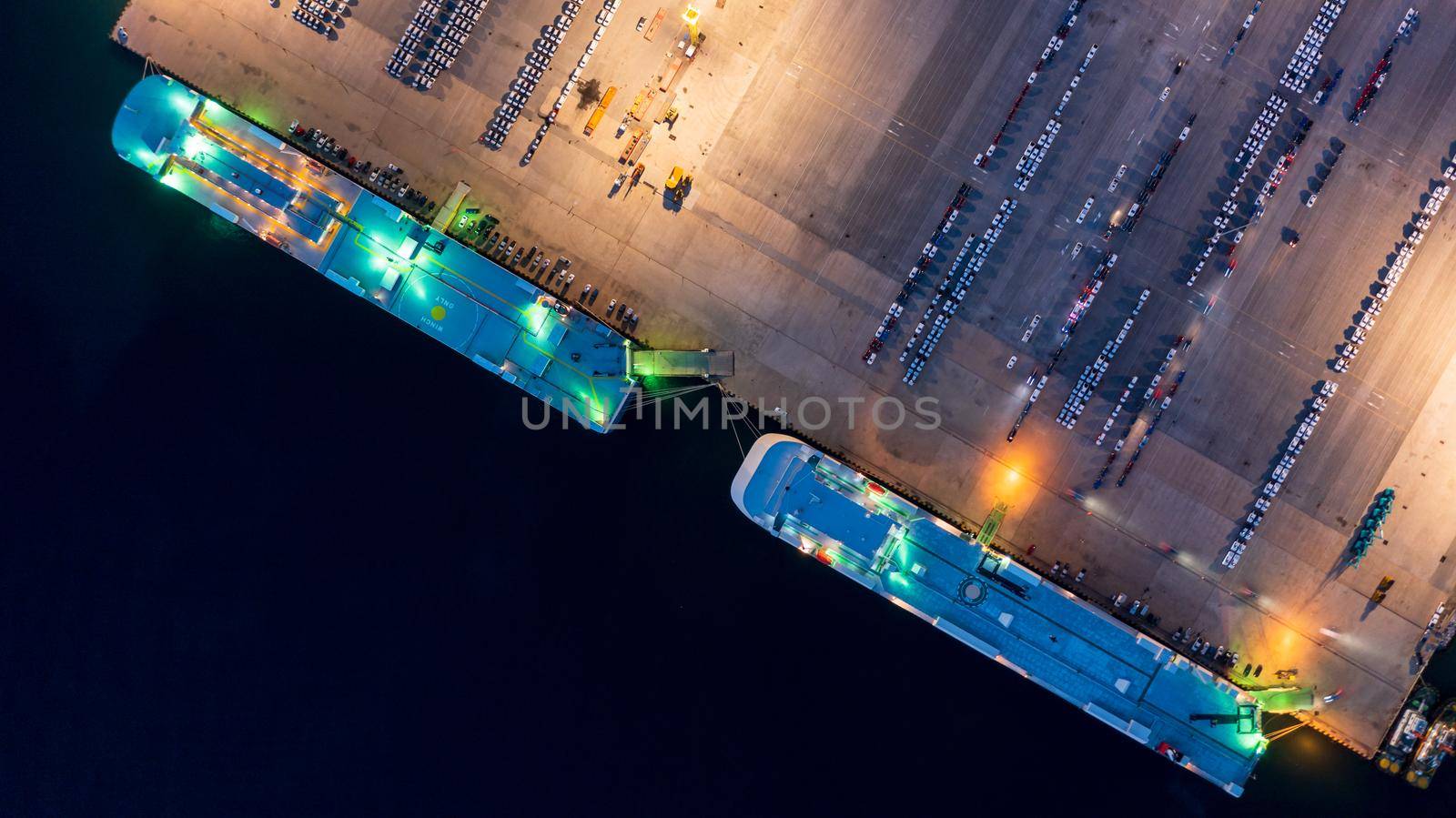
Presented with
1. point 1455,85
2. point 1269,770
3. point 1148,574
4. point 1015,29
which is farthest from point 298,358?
point 1455,85

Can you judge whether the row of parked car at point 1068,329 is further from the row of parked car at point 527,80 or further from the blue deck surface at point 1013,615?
the row of parked car at point 527,80

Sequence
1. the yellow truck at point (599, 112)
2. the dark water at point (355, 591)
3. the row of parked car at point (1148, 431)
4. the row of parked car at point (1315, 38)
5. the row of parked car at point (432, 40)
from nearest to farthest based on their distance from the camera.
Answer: the row of parked car at point (1315, 38) → the row of parked car at point (1148, 431) → the dark water at point (355, 591) → the yellow truck at point (599, 112) → the row of parked car at point (432, 40)

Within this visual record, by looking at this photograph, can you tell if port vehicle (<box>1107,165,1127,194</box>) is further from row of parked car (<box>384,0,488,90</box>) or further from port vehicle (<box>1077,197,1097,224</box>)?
row of parked car (<box>384,0,488,90</box>)

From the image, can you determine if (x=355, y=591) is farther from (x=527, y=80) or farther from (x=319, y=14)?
(x=319, y=14)

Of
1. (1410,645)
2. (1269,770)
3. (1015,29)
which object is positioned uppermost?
(1015,29)

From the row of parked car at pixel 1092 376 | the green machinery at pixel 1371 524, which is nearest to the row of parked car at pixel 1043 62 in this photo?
the row of parked car at pixel 1092 376

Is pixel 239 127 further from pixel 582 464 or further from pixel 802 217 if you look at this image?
pixel 802 217
